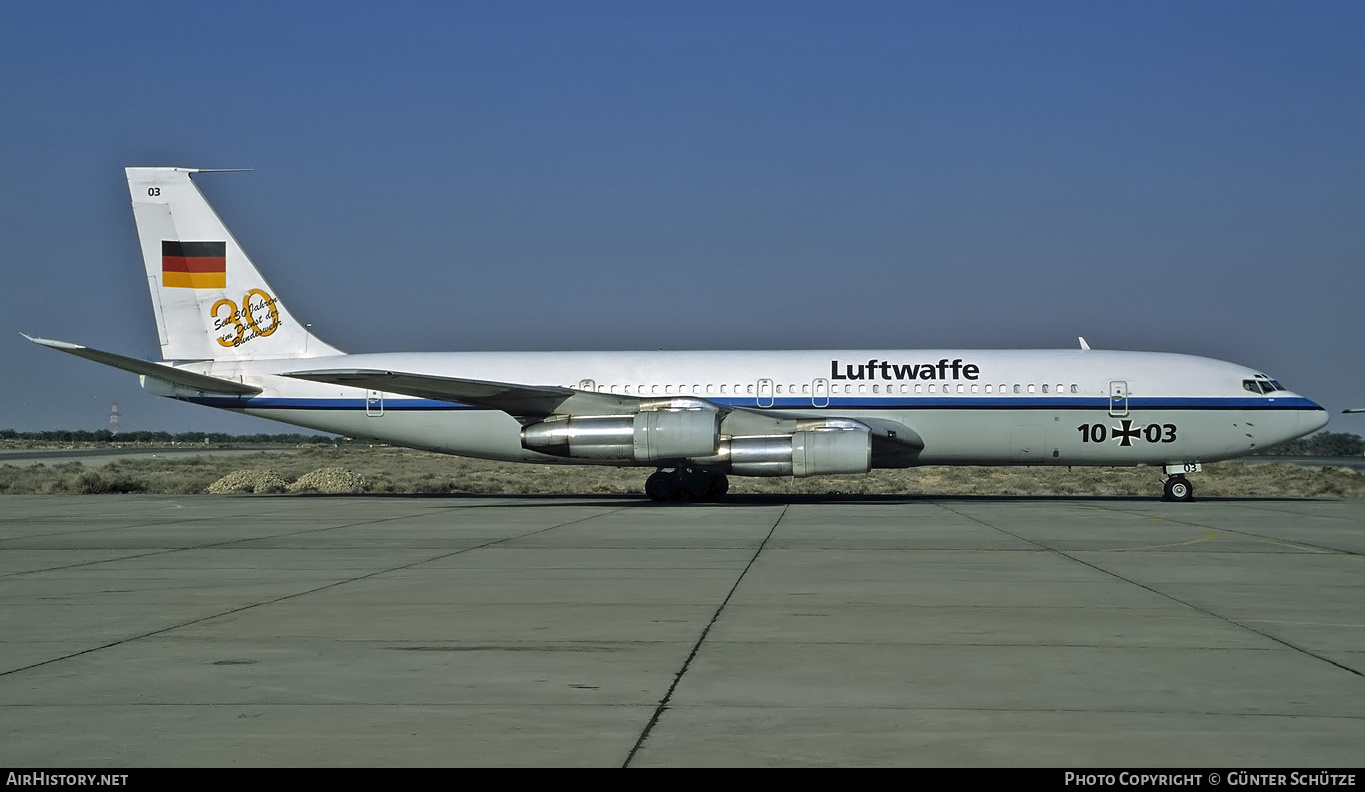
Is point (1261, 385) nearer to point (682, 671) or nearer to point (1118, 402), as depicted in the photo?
point (1118, 402)

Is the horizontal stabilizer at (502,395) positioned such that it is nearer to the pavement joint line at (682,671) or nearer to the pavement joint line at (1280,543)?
the pavement joint line at (1280,543)

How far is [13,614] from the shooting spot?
1002 centimetres

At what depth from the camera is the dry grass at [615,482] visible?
34.4m

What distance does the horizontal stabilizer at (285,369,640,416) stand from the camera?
25.1 meters

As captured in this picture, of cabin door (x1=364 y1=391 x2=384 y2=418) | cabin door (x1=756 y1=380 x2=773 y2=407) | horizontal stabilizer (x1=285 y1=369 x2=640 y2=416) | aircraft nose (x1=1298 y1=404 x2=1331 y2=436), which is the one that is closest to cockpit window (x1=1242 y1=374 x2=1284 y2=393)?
aircraft nose (x1=1298 y1=404 x2=1331 y2=436)

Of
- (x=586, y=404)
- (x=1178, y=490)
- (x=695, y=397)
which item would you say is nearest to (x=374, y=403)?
(x=586, y=404)

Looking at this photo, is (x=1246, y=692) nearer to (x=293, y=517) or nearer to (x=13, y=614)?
(x=13, y=614)

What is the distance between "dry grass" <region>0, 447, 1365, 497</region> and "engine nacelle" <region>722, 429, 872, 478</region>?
8789 millimetres

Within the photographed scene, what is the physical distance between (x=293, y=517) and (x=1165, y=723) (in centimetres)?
1881

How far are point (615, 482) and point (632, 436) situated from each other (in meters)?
14.5

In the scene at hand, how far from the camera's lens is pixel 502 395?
26031 mm

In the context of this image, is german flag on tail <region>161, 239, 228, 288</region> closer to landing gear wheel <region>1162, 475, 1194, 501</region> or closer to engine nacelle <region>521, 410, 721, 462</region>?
engine nacelle <region>521, 410, 721, 462</region>
